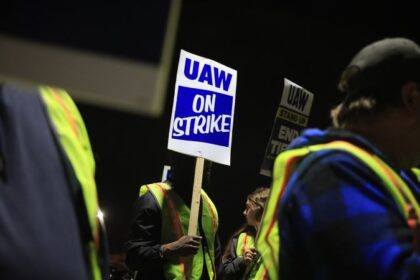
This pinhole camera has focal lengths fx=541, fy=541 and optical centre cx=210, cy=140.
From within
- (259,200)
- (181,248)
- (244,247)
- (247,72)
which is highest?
(247,72)

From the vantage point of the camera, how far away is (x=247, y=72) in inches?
242

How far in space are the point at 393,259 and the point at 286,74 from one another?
4.89m

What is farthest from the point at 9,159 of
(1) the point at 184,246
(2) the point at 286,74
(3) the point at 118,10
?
(2) the point at 286,74

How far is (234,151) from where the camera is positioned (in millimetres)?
6488

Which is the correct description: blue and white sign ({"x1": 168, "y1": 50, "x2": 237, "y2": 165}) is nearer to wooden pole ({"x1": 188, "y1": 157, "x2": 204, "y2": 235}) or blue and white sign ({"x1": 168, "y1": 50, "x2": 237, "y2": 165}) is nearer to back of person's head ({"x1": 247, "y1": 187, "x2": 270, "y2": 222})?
wooden pole ({"x1": 188, "y1": 157, "x2": 204, "y2": 235})

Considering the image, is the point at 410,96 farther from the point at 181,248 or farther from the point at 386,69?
the point at 181,248

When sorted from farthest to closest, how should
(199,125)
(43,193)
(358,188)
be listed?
1. (199,125)
2. (358,188)
3. (43,193)

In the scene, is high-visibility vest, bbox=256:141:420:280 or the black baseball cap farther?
the black baseball cap

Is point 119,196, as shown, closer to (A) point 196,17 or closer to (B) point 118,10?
(A) point 196,17

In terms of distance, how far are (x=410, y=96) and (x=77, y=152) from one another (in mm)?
834

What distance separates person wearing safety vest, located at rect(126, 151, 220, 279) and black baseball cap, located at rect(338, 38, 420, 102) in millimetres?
1668

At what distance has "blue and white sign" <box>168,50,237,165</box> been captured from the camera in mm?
3180

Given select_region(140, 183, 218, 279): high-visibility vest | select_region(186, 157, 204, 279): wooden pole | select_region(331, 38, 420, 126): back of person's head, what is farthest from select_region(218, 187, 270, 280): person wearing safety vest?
select_region(331, 38, 420, 126): back of person's head

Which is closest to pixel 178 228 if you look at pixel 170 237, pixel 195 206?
pixel 170 237
